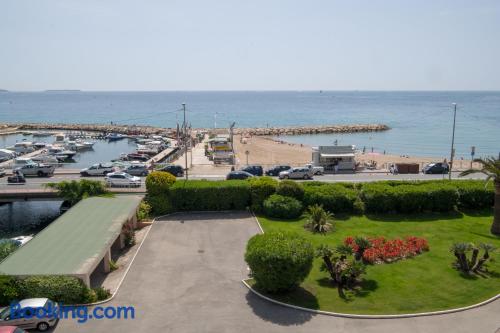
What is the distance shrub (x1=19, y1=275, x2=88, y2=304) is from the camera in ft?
64.2

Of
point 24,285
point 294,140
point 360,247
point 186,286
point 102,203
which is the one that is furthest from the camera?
point 294,140

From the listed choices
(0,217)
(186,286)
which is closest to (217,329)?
(186,286)

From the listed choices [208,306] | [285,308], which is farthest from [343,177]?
[208,306]

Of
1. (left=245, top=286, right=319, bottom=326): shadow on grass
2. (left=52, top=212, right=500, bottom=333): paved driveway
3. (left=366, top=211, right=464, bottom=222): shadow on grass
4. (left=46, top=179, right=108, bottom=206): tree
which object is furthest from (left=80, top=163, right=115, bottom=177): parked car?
(left=245, top=286, right=319, bottom=326): shadow on grass

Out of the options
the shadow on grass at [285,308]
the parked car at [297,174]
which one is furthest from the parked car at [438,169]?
the shadow on grass at [285,308]

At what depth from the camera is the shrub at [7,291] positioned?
63.6 ft

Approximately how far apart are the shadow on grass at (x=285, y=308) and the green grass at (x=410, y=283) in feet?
0.15

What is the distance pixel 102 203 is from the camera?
3048cm

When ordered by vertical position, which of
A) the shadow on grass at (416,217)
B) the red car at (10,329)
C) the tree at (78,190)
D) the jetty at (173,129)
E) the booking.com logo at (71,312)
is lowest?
the booking.com logo at (71,312)

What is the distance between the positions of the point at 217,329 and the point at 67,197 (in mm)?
20412

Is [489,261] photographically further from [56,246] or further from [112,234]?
[56,246]

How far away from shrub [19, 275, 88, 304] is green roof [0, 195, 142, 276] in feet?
1.32

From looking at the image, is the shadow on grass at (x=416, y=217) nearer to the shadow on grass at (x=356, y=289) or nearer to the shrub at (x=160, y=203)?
the shadow on grass at (x=356, y=289)

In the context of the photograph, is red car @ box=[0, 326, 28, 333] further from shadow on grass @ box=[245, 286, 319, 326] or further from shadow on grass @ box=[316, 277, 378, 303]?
shadow on grass @ box=[316, 277, 378, 303]
